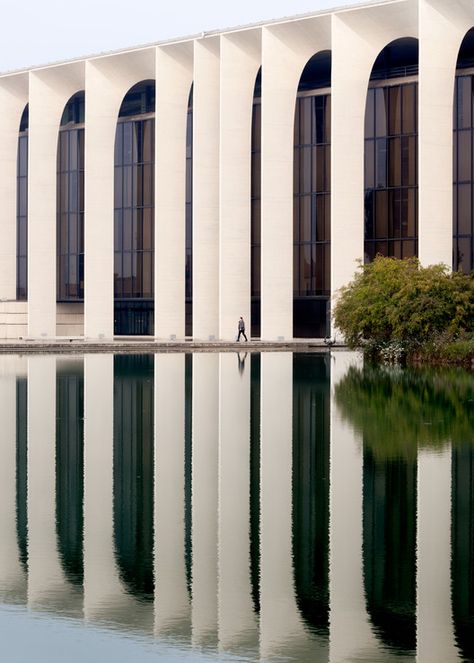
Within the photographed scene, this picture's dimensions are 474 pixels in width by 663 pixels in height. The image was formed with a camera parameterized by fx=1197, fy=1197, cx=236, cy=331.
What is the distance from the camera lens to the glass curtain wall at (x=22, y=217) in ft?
230

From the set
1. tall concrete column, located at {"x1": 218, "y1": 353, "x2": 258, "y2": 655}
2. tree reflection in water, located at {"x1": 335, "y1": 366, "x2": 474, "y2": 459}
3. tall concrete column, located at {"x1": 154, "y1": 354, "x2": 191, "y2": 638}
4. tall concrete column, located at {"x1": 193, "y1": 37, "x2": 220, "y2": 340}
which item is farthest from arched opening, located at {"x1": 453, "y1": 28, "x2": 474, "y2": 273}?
tall concrete column, located at {"x1": 218, "y1": 353, "x2": 258, "y2": 655}

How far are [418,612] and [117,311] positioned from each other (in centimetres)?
5964

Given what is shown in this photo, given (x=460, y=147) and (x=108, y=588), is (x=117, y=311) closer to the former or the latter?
(x=460, y=147)

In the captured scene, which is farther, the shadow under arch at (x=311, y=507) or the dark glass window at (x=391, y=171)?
the dark glass window at (x=391, y=171)

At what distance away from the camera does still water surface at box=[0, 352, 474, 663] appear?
750 cm

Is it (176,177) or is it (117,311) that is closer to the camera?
(176,177)

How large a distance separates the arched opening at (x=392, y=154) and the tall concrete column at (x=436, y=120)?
6.10 m

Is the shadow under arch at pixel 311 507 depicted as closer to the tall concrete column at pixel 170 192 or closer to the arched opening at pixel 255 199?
the tall concrete column at pixel 170 192

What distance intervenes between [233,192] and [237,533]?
4447 centimetres

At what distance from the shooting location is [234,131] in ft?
178

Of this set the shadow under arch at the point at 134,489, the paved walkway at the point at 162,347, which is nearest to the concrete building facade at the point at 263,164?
the paved walkway at the point at 162,347

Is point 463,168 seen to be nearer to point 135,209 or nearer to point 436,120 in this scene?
point 436,120

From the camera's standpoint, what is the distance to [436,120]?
48094 mm

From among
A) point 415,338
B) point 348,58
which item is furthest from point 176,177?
point 415,338
